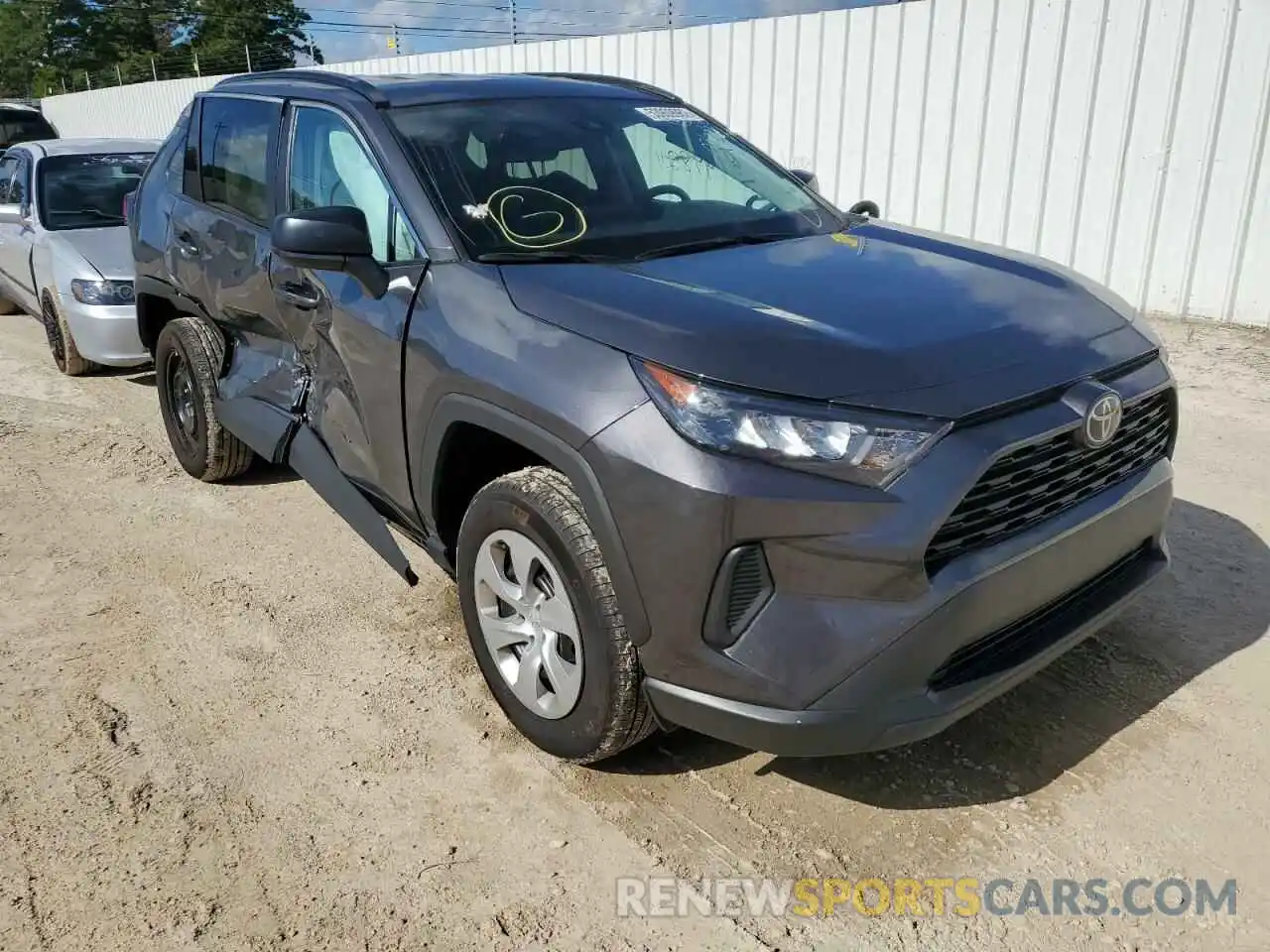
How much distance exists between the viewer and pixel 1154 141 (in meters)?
6.92

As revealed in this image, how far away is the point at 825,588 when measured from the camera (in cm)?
217

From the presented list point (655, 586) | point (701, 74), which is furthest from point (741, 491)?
point (701, 74)

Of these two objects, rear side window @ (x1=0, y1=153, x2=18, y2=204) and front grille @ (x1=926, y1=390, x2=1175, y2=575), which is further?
rear side window @ (x1=0, y1=153, x2=18, y2=204)

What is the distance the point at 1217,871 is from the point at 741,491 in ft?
4.88

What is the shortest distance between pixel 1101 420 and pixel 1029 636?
1.82 feet

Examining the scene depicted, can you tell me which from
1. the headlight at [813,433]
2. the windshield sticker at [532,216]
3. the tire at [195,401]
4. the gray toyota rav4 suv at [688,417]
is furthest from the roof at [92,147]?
the headlight at [813,433]

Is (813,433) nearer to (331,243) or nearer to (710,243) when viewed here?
(710,243)

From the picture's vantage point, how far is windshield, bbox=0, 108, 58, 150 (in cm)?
2022

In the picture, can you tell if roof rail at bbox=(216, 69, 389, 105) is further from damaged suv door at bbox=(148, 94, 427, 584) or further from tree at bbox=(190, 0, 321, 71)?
tree at bbox=(190, 0, 321, 71)

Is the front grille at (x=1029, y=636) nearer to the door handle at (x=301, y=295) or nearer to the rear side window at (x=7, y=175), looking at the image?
the door handle at (x=301, y=295)

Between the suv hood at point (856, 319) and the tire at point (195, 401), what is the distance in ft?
7.96

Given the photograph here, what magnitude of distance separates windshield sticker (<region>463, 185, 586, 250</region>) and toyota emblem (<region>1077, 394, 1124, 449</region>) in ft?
4.99

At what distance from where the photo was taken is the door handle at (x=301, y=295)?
3.49 metres

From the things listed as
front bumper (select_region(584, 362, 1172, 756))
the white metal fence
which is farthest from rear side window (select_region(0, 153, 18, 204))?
front bumper (select_region(584, 362, 1172, 756))
